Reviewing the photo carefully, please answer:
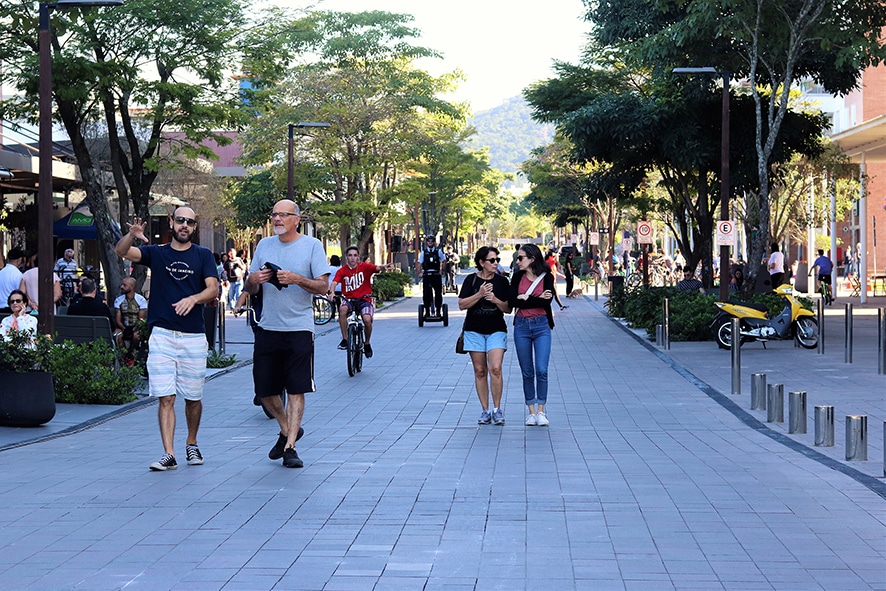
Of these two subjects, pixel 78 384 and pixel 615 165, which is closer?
pixel 78 384

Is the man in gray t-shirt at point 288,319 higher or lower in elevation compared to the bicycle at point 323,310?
higher

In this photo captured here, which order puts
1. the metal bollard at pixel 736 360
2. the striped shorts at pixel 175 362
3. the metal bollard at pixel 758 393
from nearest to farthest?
the striped shorts at pixel 175 362 < the metal bollard at pixel 758 393 < the metal bollard at pixel 736 360

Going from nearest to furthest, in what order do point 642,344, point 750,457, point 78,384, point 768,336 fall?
point 750,457 → point 78,384 → point 768,336 → point 642,344

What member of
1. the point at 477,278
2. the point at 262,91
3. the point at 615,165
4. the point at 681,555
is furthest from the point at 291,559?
the point at 615,165

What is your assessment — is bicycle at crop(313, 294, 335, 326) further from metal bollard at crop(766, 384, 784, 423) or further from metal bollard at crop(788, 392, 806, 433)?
metal bollard at crop(788, 392, 806, 433)

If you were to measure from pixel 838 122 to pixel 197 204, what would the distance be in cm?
3876

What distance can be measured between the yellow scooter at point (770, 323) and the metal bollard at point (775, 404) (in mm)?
9863

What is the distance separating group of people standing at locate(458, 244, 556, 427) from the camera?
12.2 meters

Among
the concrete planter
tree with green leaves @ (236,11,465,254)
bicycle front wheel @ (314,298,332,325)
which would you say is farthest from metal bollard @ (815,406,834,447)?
tree with green leaves @ (236,11,465,254)

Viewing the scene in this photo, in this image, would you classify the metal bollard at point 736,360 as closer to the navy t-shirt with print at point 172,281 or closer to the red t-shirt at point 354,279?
the red t-shirt at point 354,279

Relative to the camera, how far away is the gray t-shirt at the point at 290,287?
30.9ft

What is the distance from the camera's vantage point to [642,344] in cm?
2411

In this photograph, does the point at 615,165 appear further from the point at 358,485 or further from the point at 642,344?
the point at 358,485

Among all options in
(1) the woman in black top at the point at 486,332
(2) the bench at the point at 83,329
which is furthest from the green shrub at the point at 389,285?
(1) the woman in black top at the point at 486,332
